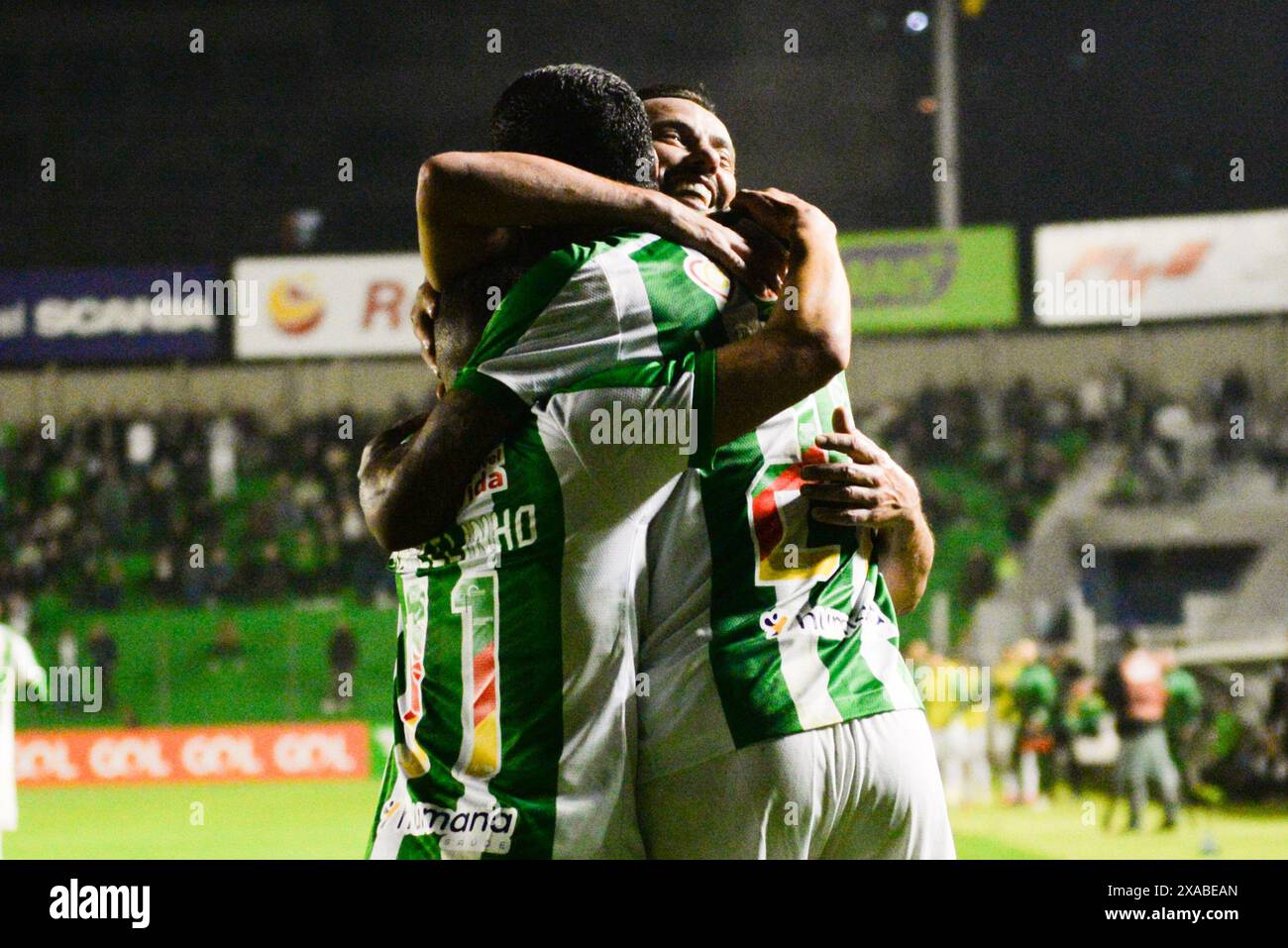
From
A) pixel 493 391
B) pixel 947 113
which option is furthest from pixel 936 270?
pixel 493 391

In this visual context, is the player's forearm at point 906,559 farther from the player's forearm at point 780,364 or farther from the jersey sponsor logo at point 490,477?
the jersey sponsor logo at point 490,477

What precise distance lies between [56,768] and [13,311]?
588 centimetres

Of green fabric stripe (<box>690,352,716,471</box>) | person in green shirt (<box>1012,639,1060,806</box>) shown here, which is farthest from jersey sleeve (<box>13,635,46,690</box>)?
person in green shirt (<box>1012,639,1060,806</box>)

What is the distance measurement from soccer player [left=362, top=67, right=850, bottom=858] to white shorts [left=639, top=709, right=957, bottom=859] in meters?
0.07

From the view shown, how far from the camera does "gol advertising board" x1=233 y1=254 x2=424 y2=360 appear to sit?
1662 centimetres

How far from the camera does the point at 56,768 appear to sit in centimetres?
1461

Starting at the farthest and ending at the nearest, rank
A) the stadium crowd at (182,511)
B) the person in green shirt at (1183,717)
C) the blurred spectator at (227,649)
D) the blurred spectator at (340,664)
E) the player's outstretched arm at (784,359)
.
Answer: the stadium crowd at (182,511)
the blurred spectator at (227,649)
the blurred spectator at (340,664)
the person in green shirt at (1183,717)
the player's outstretched arm at (784,359)

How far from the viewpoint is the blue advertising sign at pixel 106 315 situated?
17203mm

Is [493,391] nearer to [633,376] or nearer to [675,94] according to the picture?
[633,376]

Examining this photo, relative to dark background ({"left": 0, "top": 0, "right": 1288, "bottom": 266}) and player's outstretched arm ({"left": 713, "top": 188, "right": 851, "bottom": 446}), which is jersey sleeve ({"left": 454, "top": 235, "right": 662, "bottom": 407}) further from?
dark background ({"left": 0, "top": 0, "right": 1288, "bottom": 266})

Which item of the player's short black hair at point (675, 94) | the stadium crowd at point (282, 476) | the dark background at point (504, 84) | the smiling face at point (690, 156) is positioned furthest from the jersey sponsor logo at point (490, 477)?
the dark background at point (504, 84)

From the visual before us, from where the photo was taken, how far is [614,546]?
6.17ft

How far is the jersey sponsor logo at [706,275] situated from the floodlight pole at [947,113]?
14673mm
